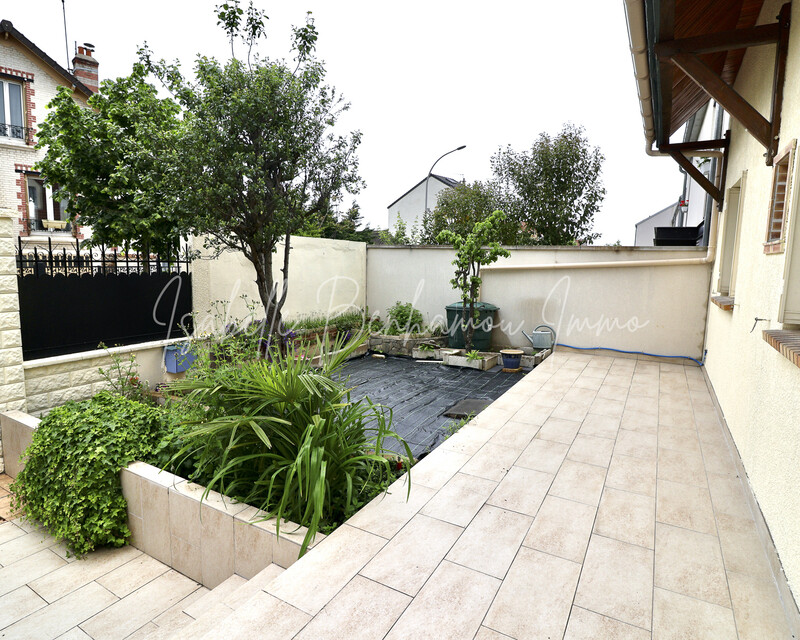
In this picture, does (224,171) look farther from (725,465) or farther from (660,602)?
(725,465)

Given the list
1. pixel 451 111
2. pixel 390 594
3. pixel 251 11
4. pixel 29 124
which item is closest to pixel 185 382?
pixel 390 594

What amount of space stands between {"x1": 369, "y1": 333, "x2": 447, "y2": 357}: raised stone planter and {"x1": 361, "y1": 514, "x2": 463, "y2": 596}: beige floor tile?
18.3 feet

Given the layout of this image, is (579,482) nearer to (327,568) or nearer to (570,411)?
(570,411)

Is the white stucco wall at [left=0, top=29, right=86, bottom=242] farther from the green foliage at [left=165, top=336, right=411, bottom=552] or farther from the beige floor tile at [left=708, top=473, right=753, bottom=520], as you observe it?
the beige floor tile at [left=708, top=473, right=753, bottom=520]

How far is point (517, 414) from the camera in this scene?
434 cm

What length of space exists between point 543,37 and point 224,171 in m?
5.09

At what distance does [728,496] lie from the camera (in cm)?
277

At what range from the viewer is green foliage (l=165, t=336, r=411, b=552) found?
2.41 meters

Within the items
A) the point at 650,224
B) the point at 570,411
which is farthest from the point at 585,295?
the point at 650,224

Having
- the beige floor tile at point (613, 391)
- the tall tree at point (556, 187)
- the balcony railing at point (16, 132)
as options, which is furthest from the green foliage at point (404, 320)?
the balcony railing at point (16, 132)

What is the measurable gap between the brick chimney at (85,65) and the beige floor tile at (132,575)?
17.3 metres

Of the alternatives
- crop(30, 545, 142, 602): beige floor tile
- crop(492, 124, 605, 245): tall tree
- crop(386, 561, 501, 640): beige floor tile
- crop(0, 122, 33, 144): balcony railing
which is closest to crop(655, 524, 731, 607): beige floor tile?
crop(386, 561, 501, 640): beige floor tile

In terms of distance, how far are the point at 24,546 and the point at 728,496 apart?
434 centimetres

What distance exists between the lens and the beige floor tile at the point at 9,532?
2974mm
